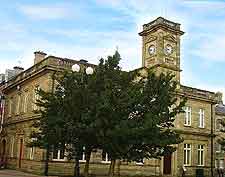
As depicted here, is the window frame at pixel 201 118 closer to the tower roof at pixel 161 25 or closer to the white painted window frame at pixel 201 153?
the white painted window frame at pixel 201 153

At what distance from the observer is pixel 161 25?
38375mm

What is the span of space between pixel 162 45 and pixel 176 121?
7270 millimetres

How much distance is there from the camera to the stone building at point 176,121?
3322 cm

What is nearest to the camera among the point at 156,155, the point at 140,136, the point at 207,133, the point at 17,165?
the point at 140,136

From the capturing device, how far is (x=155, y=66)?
38.2 metres

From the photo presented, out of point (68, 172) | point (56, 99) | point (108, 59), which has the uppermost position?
point (108, 59)

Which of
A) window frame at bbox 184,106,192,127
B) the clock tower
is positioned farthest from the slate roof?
the clock tower

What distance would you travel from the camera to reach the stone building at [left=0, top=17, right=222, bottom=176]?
3322 cm

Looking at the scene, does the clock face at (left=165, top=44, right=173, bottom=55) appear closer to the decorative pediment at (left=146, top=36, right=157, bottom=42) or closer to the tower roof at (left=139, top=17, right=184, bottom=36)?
the decorative pediment at (left=146, top=36, right=157, bottom=42)

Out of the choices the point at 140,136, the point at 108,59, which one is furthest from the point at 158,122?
the point at 108,59

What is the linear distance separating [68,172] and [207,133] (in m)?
17.1

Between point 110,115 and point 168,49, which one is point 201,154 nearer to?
point 168,49

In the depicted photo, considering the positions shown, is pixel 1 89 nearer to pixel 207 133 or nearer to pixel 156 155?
pixel 207 133

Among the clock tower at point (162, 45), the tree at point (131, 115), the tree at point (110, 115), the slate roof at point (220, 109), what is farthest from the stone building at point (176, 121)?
the slate roof at point (220, 109)
